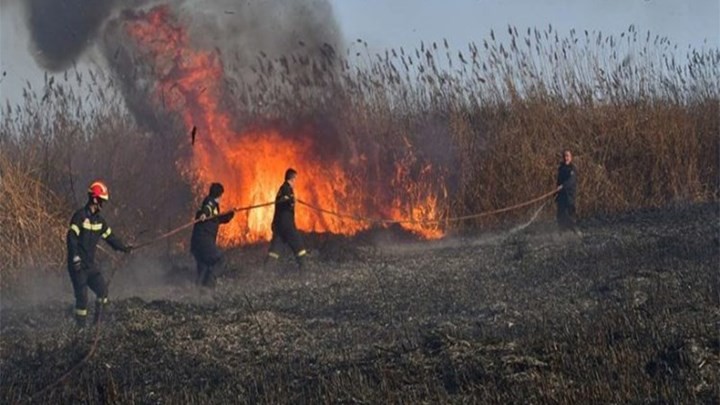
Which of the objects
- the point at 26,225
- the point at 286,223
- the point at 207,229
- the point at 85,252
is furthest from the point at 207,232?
the point at 26,225

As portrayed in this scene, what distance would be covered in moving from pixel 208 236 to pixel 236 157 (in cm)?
515

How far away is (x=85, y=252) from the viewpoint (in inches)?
496

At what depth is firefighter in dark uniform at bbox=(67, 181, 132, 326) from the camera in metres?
12.5

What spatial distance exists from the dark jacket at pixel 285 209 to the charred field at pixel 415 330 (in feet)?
2.40

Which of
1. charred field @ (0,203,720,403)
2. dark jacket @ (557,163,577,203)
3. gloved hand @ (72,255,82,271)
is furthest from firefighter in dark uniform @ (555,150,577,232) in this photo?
gloved hand @ (72,255,82,271)

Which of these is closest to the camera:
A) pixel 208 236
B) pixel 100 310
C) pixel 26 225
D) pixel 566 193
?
pixel 100 310

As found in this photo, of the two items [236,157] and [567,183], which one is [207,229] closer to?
[236,157]

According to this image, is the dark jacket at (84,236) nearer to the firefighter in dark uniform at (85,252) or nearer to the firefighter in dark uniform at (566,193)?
the firefighter in dark uniform at (85,252)

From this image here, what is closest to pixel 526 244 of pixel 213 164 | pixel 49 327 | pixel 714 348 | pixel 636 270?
pixel 636 270

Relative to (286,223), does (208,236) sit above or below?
below

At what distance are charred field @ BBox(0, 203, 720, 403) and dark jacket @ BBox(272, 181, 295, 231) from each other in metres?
0.73

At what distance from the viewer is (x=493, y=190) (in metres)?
19.5

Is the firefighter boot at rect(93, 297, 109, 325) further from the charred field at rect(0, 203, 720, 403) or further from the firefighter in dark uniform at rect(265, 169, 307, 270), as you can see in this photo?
the firefighter in dark uniform at rect(265, 169, 307, 270)

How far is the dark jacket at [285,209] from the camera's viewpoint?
608 inches
